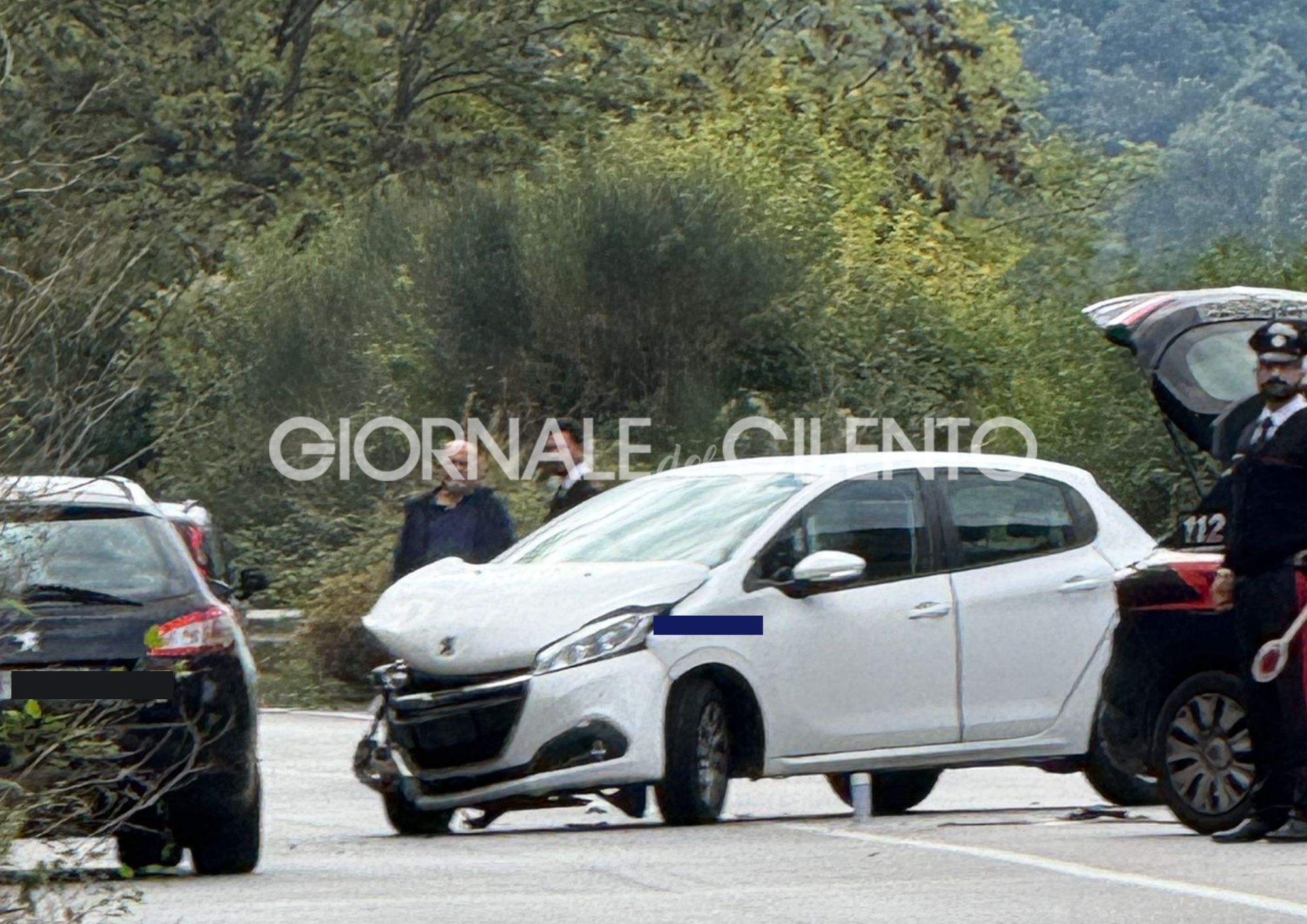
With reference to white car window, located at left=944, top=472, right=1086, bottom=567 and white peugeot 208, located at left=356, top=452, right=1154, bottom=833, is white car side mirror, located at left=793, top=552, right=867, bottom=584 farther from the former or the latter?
white car window, located at left=944, top=472, right=1086, bottom=567

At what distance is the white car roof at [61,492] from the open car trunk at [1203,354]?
4345mm

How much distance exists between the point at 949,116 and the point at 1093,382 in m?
16.6

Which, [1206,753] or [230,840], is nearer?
[230,840]

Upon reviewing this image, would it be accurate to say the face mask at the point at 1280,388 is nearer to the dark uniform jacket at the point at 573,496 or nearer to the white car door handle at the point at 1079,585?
the white car door handle at the point at 1079,585

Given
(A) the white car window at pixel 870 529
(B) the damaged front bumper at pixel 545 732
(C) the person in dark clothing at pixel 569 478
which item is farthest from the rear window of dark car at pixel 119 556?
(C) the person in dark clothing at pixel 569 478

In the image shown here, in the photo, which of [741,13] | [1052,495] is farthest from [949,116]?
[1052,495]

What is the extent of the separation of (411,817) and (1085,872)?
12.5ft

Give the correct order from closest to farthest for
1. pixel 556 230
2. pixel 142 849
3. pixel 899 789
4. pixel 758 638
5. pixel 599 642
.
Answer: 1. pixel 142 849
2. pixel 599 642
3. pixel 758 638
4. pixel 899 789
5. pixel 556 230

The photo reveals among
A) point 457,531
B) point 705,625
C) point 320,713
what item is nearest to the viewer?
point 705,625

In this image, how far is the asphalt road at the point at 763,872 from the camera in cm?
928

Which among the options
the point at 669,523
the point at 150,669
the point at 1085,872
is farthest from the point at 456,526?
the point at 1085,872

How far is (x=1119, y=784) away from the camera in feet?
45.9

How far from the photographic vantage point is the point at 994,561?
13.7 metres

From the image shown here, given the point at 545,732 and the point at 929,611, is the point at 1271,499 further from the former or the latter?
the point at 545,732
